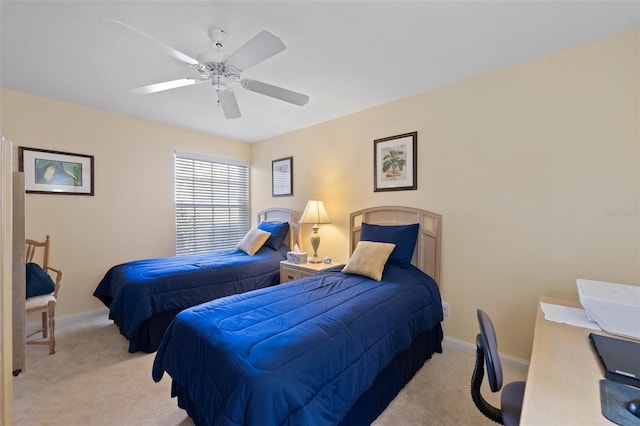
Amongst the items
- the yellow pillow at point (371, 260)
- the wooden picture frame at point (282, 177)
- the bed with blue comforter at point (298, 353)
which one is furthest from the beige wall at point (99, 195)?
the yellow pillow at point (371, 260)

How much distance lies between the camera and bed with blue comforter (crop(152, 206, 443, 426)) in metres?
1.13

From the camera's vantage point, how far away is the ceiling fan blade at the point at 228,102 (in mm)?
2191

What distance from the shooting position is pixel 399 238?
260 cm

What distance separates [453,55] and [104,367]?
378cm

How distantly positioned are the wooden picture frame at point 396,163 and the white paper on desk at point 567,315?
5.01 feet

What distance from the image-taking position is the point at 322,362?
128 cm

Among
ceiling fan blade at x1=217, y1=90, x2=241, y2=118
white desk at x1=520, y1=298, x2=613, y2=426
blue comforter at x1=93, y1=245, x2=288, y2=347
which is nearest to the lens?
white desk at x1=520, y1=298, x2=613, y2=426

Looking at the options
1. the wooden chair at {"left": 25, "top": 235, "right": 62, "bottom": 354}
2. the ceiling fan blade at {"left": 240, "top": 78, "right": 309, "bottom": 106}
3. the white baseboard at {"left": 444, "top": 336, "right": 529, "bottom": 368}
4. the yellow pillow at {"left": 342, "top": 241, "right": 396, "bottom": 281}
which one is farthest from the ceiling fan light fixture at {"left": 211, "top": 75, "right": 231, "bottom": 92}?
the white baseboard at {"left": 444, "top": 336, "right": 529, "bottom": 368}

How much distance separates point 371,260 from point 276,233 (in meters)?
1.78

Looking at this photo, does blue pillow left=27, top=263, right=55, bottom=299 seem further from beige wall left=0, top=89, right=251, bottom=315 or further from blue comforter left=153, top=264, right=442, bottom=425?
blue comforter left=153, top=264, right=442, bottom=425

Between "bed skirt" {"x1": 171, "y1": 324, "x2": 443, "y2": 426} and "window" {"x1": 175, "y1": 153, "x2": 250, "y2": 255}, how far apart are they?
277 cm

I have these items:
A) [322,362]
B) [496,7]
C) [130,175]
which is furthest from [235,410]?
[130,175]

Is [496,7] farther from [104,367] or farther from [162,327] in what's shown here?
[104,367]

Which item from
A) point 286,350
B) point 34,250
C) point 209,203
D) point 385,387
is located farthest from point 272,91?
point 34,250
